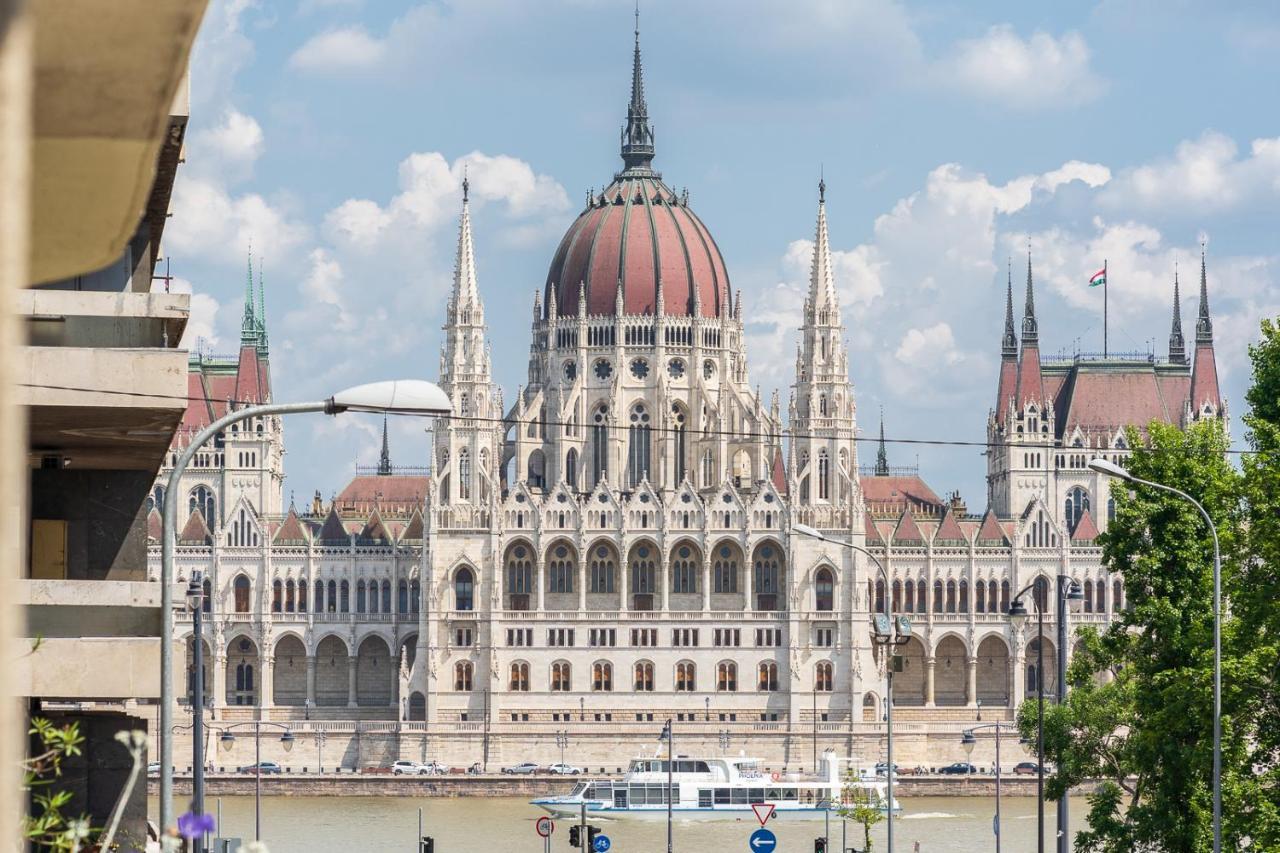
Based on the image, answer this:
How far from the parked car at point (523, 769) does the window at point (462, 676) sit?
570 centimetres

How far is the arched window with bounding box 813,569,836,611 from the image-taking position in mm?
137625

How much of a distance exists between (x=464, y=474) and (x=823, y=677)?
23.6 metres

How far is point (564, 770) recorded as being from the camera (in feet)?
424

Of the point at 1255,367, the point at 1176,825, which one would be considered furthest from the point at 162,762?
the point at 1255,367

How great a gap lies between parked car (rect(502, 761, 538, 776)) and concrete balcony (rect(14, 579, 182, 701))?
105275mm

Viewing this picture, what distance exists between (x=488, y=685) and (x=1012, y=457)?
38.9 metres

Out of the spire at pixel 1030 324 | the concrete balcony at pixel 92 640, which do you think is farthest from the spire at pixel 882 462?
the concrete balcony at pixel 92 640

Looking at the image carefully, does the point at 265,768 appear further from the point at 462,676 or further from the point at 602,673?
the point at 602,673

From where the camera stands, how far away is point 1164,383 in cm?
15900

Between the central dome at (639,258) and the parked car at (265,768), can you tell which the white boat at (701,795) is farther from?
the central dome at (639,258)

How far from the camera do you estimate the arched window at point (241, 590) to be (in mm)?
141125

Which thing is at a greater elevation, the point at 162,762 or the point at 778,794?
the point at 162,762

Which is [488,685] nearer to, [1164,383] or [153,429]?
[1164,383]

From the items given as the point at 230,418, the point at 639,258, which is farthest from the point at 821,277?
the point at 230,418
